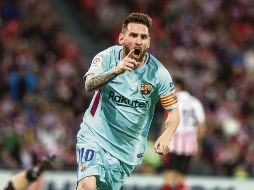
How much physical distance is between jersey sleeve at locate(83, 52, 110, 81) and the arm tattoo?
0.16 metres

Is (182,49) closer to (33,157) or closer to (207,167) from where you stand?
(207,167)

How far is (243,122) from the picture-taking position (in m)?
16.9

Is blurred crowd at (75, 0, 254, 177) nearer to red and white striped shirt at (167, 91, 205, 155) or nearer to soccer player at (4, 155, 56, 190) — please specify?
red and white striped shirt at (167, 91, 205, 155)

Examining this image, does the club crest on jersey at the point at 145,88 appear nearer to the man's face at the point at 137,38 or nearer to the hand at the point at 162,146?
the man's face at the point at 137,38

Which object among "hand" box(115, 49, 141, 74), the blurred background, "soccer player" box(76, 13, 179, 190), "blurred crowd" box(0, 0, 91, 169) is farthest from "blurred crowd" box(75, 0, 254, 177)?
"hand" box(115, 49, 141, 74)

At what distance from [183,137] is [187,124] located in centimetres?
20

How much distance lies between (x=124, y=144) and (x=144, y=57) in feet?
2.55

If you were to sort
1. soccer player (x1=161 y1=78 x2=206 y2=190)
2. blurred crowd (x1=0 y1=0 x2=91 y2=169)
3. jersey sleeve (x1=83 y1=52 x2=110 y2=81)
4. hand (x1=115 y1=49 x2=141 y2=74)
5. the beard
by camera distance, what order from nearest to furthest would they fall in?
hand (x1=115 y1=49 x2=141 y2=74), the beard, jersey sleeve (x1=83 y1=52 x2=110 y2=81), soccer player (x1=161 y1=78 x2=206 y2=190), blurred crowd (x1=0 y1=0 x2=91 y2=169)

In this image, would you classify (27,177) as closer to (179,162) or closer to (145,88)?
(145,88)

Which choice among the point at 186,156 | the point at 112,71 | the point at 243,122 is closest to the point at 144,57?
the point at 112,71

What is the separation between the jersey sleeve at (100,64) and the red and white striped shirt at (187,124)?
487cm

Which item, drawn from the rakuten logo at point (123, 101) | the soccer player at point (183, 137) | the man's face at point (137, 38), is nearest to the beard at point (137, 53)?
the man's face at point (137, 38)

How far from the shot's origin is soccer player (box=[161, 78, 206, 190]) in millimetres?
11969

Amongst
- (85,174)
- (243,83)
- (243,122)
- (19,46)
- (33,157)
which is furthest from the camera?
(243,83)
